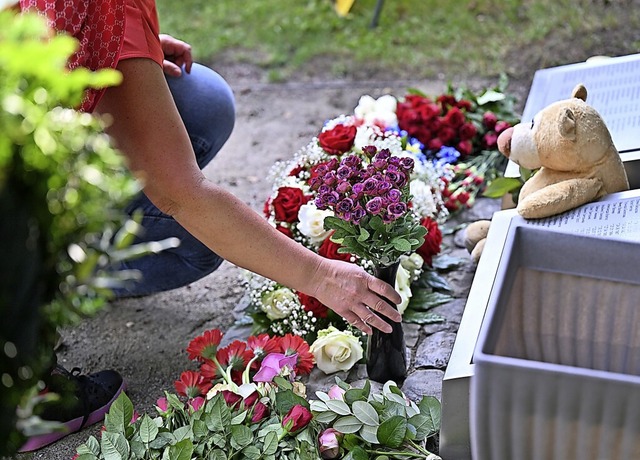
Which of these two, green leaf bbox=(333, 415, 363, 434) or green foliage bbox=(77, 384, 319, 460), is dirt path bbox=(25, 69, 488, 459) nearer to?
green foliage bbox=(77, 384, 319, 460)

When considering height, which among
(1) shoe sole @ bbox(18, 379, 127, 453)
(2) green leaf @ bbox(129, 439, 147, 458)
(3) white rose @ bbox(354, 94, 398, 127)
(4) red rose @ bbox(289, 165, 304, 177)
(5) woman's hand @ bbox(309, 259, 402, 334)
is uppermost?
(5) woman's hand @ bbox(309, 259, 402, 334)

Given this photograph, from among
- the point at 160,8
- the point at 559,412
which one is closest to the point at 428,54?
the point at 160,8

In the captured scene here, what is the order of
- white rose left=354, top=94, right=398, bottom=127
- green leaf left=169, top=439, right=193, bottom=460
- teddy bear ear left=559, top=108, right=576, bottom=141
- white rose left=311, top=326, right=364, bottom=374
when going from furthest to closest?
white rose left=354, top=94, right=398, bottom=127, white rose left=311, top=326, right=364, bottom=374, teddy bear ear left=559, top=108, right=576, bottom=141, green leaf left=169, top=439, right=193, bottom=460

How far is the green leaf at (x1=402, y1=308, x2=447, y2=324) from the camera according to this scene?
87.1 inches

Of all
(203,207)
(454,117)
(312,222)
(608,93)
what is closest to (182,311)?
(312,222)

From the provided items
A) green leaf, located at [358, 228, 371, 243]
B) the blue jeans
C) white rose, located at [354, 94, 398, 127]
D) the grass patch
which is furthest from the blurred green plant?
the grass patch

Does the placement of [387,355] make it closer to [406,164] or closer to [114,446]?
[406,164]

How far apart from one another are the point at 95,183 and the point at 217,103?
1657 millimetres

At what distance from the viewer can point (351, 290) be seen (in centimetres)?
164

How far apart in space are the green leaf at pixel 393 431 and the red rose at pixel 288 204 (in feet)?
2.67

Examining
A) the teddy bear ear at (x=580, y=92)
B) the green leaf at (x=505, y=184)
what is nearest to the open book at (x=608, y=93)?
the green leaf at (x=505, y=184)

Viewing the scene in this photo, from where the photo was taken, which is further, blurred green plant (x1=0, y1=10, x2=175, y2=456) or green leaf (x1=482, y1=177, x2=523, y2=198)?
green leaf (x1=482, y1=177, x2=523, y2=198)

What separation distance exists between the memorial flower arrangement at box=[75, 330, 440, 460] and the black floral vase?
103 mm

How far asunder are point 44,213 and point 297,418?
0.94 meters
